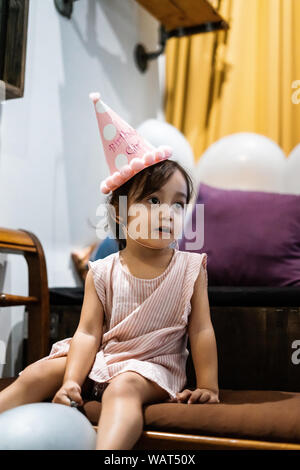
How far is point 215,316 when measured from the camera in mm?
1196

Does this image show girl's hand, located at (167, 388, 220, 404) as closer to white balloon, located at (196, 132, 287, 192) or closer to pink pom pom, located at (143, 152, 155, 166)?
pink pom pom, located at (143, 152, 155, 166)

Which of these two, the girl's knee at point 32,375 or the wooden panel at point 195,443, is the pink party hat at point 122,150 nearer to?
the girl's knee at point 32,375

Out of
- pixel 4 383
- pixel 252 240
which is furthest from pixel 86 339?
pixel 252 240

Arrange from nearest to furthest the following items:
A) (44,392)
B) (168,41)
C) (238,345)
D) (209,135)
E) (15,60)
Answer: (44,392) < (238,345) < (15,60) < (209,135) < (168,41)

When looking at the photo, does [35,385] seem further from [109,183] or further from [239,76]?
[239,76]

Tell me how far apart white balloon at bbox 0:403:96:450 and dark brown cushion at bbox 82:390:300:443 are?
0.13 metres

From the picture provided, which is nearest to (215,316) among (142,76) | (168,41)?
(142,76)

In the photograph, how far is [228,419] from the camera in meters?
0.80

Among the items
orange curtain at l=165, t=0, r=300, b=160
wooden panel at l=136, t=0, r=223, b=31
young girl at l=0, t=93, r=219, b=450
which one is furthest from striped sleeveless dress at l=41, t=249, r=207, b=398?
wooden panel at l=136, t=0, r=223, b=31

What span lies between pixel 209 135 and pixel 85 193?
0.66 m

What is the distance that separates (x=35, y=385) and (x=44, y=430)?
25cm
